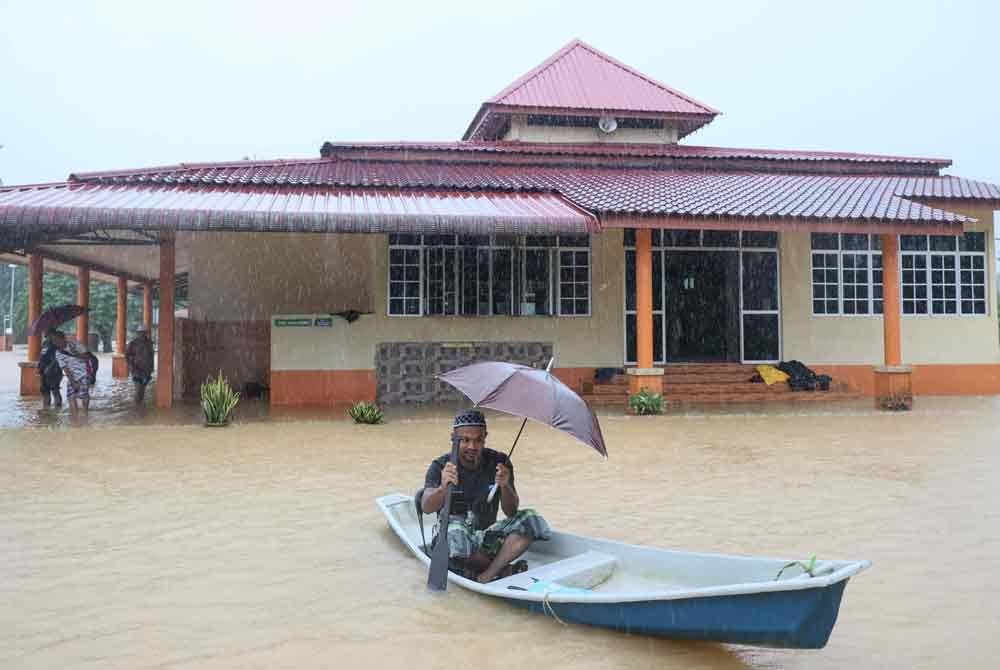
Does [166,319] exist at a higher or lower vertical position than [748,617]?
higher

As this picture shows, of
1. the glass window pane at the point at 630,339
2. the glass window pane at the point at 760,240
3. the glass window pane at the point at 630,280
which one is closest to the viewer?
the glass window pane at the point at 630,339

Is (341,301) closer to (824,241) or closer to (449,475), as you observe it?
(824,241)

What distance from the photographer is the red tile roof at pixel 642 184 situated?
45.3 ft

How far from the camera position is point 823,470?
8617 mm

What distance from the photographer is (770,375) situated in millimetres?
15695

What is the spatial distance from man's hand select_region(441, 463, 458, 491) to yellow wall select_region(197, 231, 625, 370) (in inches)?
413

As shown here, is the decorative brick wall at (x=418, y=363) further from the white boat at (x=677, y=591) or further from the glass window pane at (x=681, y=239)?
the white boat at (x=677, y=591)

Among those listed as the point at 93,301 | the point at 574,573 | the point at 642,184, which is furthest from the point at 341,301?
the point at 93,301

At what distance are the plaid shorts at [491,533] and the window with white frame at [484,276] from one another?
34.5ft

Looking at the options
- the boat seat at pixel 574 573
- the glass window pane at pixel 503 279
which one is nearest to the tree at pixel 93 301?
the glass window pane at pixel 503 279

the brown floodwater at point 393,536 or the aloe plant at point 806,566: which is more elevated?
the aloe plant at point 806,566

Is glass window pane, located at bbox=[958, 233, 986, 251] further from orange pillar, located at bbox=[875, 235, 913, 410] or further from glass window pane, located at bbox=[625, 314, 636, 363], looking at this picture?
glass window pane, located at bbox=[625, 314, 636, 363]

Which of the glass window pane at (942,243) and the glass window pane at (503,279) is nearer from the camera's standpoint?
the glass window pane at (503,279)

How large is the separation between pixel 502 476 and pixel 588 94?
642 inches
